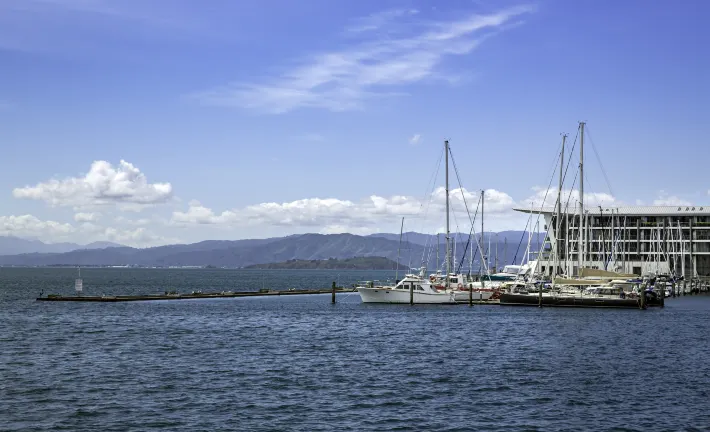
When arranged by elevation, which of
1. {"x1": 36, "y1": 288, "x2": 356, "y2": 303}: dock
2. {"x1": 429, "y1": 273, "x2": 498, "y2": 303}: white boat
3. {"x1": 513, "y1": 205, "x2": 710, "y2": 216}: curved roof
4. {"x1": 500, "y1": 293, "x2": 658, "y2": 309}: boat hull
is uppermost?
{"x1": 513, "y1": 205, "x2": 710, "y2": 216}: curved roof

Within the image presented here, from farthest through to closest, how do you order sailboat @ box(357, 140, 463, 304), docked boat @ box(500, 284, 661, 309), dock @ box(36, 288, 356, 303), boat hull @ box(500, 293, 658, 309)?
dock @ box(36, 288, 356, 303), sailboat @ box(357, 140, 463, 304), docked boat @ box(500, 284, 661, 309), boat hull @ box(500, 293, 658, 309)

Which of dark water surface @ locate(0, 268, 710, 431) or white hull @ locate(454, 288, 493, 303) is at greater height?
white hull @ locate(454, 288, 493, 303)

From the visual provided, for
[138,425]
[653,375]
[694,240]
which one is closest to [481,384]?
[653,375]

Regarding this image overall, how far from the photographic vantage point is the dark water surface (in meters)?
35.0

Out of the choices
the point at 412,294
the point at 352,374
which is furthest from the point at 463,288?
the point at 352,374

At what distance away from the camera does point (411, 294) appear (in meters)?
105

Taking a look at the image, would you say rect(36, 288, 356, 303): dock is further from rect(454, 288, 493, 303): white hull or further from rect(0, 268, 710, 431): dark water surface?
rect(454, 288, 493, 303): white hull

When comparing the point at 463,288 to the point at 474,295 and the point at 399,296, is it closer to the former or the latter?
the point at 474,295

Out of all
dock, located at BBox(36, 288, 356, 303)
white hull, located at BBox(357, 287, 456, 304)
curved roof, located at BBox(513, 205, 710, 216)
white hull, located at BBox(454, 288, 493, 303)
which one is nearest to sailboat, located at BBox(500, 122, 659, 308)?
white hull, located at BBox(454, 288, 493, 303)

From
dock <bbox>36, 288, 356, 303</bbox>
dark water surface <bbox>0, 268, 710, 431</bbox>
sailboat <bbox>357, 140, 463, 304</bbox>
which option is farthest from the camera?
dock <bbox>36, 288, 356, 303</bbox>

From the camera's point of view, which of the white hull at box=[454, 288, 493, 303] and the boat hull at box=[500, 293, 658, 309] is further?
the white hull at box=[454, 288, 493, 303]

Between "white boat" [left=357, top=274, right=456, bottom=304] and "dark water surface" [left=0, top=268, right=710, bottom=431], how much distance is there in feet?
62.9

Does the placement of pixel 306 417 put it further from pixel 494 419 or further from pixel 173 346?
pixel 173 346

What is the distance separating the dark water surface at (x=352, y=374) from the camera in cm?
3503
